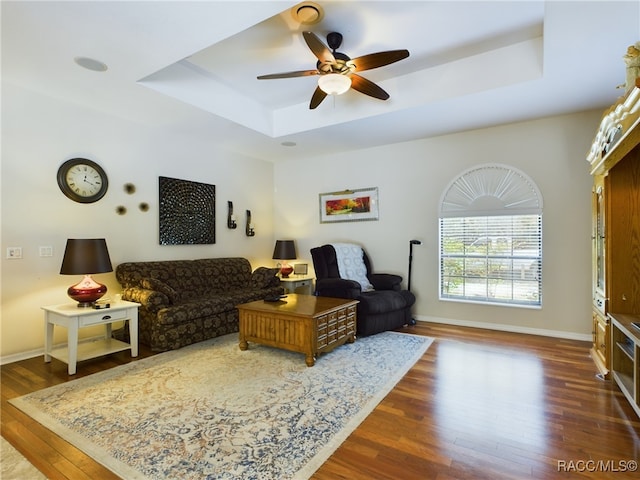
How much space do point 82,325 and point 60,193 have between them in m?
1.53

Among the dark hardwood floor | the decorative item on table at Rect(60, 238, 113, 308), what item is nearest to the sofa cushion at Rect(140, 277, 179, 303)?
the decorative item on table at Rect(60, 238, 113, 308)

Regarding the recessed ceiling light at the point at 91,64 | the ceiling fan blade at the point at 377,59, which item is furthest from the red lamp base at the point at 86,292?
the ceiling fan blade at the point at 377,59

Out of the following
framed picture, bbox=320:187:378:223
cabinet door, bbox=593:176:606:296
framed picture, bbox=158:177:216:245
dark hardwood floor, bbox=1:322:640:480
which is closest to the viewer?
dark hardwood floor, bbox=1:322:640:480

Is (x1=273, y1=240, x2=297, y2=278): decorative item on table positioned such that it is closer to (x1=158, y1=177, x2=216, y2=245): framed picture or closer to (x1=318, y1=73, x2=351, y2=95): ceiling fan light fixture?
(x1=158, y1=177, x2=216, y2=245): framed picture

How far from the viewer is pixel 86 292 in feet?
10.6

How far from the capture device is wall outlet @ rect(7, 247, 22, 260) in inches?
128

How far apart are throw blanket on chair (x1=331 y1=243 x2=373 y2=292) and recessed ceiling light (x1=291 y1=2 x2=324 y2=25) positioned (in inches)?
114

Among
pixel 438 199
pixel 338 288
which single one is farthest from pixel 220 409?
pixel 438 199

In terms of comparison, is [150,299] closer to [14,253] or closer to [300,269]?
[14,253]

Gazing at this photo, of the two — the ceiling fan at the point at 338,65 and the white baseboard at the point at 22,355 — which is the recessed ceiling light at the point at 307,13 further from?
the white baseboard at the point at 22,355

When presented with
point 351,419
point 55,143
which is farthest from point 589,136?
point 55,143

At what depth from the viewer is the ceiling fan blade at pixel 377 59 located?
2561mm

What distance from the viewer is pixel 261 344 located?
12.0 feet

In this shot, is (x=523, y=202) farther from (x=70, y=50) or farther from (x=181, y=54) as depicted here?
(x=70, y=50)
